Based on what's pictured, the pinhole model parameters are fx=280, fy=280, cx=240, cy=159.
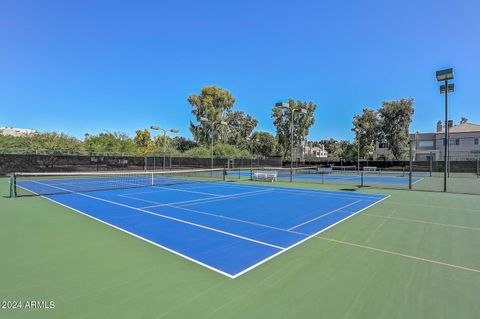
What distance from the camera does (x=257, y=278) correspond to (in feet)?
13.6

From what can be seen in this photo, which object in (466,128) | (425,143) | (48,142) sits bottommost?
(48,142)

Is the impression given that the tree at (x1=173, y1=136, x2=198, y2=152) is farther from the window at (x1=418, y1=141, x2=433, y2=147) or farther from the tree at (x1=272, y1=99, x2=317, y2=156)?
the window at (x1=418, y1=141, x2=433, y2=147)

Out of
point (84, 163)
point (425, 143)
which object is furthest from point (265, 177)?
point (425, 143)

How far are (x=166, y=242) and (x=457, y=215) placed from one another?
9378mm

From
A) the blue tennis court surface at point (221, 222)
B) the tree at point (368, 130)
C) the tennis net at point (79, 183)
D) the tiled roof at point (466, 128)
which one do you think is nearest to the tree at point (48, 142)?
the tennis net at point (79, 183)

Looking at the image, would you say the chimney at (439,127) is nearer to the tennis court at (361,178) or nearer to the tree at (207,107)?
the tennis court at (361,178)

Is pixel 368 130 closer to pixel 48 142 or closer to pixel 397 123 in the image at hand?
pixel 397 123

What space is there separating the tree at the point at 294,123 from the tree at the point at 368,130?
9.09 m

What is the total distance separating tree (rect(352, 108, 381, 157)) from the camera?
5362 cm

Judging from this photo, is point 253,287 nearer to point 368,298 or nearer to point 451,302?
point 368,298

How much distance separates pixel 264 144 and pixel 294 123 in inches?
676

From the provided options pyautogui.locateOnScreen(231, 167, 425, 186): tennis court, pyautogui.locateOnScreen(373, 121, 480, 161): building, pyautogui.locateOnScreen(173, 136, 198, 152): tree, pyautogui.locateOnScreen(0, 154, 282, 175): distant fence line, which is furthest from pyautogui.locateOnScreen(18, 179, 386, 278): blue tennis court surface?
pyautogui.locateOnScreen(173, 136, 198, 152): tree

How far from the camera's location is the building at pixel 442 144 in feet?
154

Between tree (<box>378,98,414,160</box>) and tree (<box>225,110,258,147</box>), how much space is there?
31643mm
